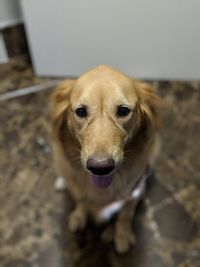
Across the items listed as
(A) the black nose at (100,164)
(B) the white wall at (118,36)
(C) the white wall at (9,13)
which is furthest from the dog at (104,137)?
(C) the white wall at (9,13)

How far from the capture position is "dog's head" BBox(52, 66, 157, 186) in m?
1.13

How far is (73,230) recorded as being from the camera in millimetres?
1670

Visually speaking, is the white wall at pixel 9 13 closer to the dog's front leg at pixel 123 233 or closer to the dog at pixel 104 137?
the dog at pixel 104 137

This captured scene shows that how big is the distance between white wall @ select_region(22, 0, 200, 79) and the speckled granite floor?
7.9 inches

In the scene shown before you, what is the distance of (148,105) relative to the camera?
1345mm

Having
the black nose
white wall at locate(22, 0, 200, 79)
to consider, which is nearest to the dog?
the black nose

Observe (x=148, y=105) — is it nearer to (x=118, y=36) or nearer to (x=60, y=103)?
(x=60, y=103)

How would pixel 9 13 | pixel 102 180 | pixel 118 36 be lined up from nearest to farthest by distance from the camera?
pixel 102 180, pixel 118 36, pixel 9 13

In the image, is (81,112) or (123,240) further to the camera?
(123,240)

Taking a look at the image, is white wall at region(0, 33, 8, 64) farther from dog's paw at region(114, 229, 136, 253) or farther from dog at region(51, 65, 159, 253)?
dog's paw at region(114, 229, 136, 253)

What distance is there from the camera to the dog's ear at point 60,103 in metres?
1.31

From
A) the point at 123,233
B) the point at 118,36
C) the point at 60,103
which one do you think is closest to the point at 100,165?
the point at 60,103

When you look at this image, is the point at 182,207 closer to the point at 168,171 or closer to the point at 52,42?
the point at 168,171

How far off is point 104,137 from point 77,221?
632 millimetres
